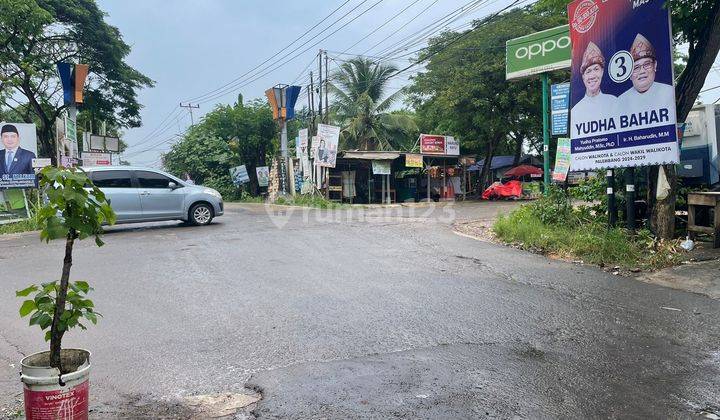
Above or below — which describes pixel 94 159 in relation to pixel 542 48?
below

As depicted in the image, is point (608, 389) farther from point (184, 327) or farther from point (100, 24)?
point (100, 24)

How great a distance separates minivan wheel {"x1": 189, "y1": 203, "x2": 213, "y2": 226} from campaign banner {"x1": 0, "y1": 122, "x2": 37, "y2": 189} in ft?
19.9

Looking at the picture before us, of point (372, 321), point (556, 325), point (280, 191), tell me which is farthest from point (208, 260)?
point (280, 191)

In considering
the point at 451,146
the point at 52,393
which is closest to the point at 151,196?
the point at 52,393

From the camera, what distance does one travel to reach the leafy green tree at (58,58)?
21.5 m

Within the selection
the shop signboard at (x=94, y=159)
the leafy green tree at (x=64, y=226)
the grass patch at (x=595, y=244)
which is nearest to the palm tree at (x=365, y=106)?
the shop signboard at (x=94, y=159)

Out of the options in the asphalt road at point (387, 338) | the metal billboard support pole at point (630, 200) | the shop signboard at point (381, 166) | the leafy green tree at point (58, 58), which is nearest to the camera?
the asphalt road at point (387, 338)

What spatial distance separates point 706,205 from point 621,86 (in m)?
2.43

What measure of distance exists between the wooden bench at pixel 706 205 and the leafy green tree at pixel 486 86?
16838 millimetres

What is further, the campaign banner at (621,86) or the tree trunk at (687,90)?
the tree trunk at (687,90)

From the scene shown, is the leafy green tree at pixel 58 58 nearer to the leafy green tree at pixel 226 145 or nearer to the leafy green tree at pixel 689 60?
the leafy green tree at pixel 226 145

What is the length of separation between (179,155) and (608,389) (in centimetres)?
4080

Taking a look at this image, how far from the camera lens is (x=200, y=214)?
14688 millimetres

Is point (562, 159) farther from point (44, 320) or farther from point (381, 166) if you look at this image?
point (381, 166)
